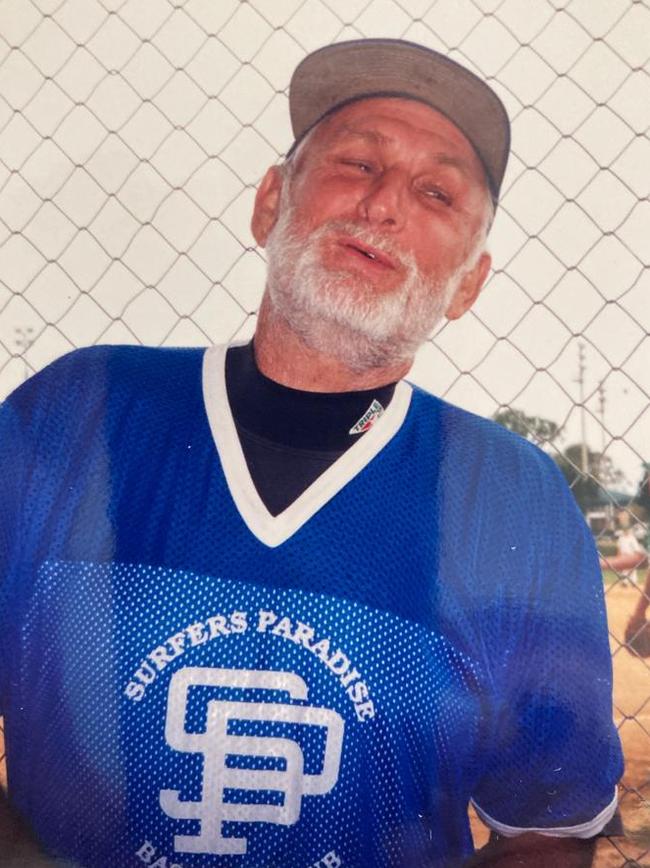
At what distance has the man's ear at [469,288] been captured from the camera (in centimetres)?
133

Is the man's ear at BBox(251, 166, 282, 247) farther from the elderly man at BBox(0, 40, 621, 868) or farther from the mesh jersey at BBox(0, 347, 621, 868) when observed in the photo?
the mesh jersey at BBox(0, 347, 621, 868)

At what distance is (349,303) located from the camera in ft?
3.82

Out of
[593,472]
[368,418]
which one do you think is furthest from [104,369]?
[593,472]

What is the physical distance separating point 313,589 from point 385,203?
0.55 m

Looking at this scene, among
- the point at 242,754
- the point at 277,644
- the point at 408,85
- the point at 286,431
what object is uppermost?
the point at 408,85

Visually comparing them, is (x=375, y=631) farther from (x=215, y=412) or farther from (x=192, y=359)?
(x=192, y=359)

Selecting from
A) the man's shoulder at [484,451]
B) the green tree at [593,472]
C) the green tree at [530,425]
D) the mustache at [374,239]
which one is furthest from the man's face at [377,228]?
the green tree at [593,472]

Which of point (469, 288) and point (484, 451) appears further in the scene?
point (469, 288)

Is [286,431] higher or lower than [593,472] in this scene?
lower

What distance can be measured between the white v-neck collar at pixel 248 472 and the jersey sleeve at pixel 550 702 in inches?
9.0

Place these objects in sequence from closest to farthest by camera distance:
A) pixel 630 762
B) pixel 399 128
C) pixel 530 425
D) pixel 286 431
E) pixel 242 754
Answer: pixel 242 754
pixel 286 431
pixel 399 128
pixel 530 425
pixel 630 762

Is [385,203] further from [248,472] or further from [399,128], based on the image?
[248,472]

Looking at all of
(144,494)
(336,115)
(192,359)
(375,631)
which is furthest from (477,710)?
(336,115)

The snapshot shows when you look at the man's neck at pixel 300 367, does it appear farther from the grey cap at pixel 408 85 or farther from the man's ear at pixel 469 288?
the grey cap at pixel 408 85
